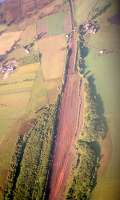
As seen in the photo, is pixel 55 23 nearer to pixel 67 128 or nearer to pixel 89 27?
pixel 89 27

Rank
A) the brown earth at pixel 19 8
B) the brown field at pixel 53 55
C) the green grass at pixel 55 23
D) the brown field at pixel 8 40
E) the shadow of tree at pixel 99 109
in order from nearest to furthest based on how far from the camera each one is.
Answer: the shadow of tree at pixel 99 109, the brown field at pixel 53 55, the green grass at pixel 55 23, the brown field at pixel 8 40, the brown earth at pixel 19 8

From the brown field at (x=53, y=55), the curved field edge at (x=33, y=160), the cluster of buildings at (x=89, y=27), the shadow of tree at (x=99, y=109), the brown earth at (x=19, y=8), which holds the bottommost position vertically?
the curved field edge at (x=33, y=160)

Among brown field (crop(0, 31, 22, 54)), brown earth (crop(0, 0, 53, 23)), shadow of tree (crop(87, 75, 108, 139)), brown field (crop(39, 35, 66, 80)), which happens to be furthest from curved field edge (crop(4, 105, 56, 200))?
brown earth (crop(0, 0, 53, 23))

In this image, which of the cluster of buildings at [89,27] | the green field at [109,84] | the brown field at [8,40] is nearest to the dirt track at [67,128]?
the green field at [109,84]

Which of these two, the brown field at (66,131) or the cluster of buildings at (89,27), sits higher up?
the cluster of buildings at (89,27)

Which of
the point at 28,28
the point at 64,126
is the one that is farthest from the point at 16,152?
the point at 28,28

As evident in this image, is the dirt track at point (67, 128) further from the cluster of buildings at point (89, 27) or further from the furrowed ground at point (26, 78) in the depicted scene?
the cluster of buildings at point (89, 27)

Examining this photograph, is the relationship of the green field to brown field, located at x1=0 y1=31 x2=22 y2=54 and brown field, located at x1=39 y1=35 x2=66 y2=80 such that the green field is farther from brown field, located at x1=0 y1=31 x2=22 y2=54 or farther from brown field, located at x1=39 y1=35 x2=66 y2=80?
brown field, located at x1=0 y1=31 x2=22 y2=54

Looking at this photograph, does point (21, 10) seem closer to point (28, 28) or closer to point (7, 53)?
point (28, 28)
